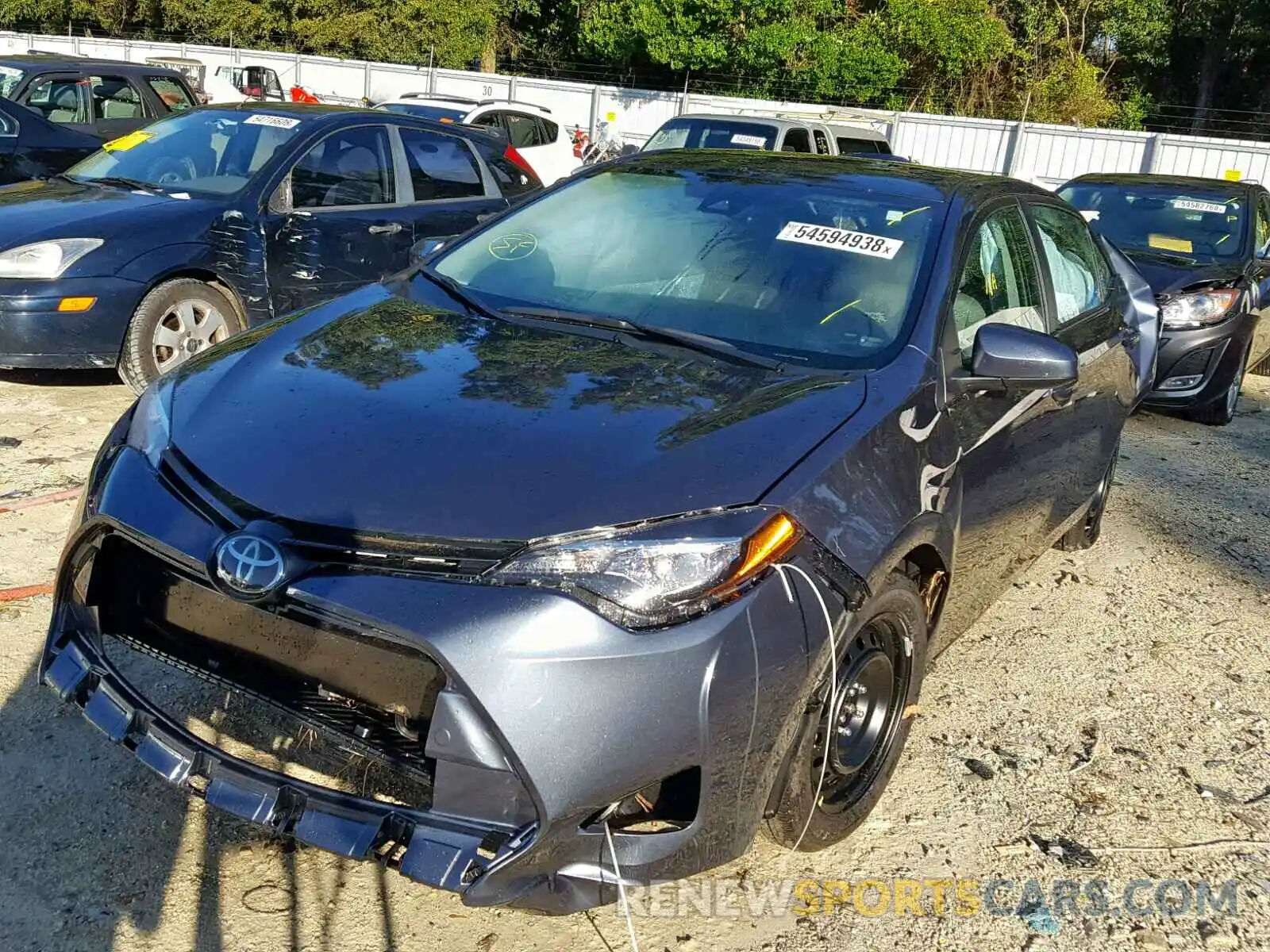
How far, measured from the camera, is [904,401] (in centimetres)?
277

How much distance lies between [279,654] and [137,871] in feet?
2.27

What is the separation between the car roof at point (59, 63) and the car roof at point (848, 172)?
28.6 feet

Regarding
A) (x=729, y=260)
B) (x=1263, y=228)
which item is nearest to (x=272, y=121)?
(x=729, y=260)

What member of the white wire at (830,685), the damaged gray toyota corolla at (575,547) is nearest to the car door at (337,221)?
the damaged gray toyota corolla at (575,547)

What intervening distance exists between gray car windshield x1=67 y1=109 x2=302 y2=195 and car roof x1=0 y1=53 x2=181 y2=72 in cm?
456

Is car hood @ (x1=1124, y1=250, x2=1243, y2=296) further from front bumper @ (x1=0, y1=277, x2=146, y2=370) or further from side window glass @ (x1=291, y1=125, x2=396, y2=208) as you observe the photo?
front bumper @ (x1=0, y1=277, x2=146, y2=370)

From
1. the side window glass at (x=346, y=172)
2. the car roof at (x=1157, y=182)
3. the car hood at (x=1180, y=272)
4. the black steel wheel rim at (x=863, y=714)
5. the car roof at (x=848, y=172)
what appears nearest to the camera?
the black steel wheel rim at (x=863, y=714)

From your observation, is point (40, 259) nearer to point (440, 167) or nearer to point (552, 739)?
point (440, 167)

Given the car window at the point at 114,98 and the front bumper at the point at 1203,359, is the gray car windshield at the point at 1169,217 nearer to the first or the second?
the front bumper at the point at 1203,359

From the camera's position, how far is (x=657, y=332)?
308 centimetres

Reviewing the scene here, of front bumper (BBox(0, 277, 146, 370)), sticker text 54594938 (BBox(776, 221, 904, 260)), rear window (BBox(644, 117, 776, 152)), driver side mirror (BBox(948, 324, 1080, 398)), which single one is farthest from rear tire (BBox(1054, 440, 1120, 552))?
rear window (BBox(644, 117, 776, 152))

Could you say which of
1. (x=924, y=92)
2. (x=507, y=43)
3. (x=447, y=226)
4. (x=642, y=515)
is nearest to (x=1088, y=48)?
(x=924, y=92)

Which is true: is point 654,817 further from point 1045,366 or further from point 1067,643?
point 1067,643

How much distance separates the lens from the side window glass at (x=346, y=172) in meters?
6.32
